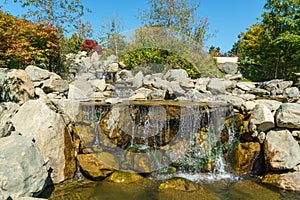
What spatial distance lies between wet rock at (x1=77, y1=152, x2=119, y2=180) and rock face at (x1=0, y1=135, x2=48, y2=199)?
998 millimetres

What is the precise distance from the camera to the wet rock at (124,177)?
3.97m

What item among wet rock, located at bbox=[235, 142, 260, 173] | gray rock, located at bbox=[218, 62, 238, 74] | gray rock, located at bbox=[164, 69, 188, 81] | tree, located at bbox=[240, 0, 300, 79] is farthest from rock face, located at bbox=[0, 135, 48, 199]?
gray rock, located at bbox=[218, 62, 238, 74]

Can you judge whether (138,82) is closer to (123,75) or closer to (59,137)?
(123,75)

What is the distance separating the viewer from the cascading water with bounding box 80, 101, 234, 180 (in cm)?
456

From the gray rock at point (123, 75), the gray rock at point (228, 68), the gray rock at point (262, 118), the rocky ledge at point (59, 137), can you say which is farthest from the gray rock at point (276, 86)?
the gray rock at point (123, 75)

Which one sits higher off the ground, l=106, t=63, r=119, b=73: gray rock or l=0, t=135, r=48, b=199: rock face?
l=106, t=63, r=119, b=73: gray rock

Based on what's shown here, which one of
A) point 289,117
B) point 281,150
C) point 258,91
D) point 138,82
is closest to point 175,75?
point 138,82

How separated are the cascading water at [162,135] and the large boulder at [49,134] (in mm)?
550

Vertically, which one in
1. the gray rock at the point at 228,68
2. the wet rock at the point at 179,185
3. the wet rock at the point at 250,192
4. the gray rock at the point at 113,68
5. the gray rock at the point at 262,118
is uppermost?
the gray rock at the point at 228,68

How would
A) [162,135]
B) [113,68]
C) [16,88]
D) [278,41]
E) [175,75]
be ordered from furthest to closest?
1. [278,41]
2. [113,68]
3. [175,75]
4. [162,135]
5. [16,88]

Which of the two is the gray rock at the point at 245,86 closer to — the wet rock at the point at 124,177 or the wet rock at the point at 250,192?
the wet rock at the point at 250,192

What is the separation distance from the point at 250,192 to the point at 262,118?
1.52 m

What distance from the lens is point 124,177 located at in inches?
159

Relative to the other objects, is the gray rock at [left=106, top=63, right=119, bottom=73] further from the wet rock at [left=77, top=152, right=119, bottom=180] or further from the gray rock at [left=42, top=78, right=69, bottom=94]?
the wet rock at [left=77, top=152, right=119, bottom=180]
